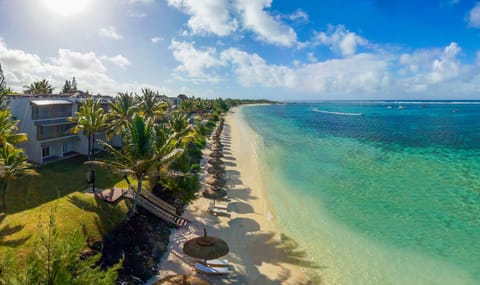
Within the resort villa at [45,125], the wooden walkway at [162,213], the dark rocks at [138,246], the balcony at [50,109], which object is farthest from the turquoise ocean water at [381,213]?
the balcony at [50,109]

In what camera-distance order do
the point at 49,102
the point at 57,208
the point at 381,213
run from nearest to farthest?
the point at 57,208, the point at 381,213, the point at 49,102

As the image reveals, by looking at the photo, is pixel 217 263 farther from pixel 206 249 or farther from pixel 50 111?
pixel 50 111

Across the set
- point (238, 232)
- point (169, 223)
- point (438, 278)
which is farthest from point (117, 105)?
point (438, 278)

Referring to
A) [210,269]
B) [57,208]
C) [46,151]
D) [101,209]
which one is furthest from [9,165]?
[46,151]

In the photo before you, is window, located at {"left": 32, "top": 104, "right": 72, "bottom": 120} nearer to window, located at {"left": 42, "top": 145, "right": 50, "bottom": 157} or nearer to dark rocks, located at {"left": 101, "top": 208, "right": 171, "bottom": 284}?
window, located at {"left": 42, "top": 145, "right": 50, "bottom": 157}

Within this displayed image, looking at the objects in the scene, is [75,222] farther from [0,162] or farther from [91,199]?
[0,162]

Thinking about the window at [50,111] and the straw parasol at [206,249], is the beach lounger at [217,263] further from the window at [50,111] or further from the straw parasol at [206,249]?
the window at [50,111]

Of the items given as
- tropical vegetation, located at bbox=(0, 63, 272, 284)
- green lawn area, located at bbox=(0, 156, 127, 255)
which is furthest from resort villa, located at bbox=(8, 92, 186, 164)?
green lawn area, located at bbox=(0, 156, 127, 255)
